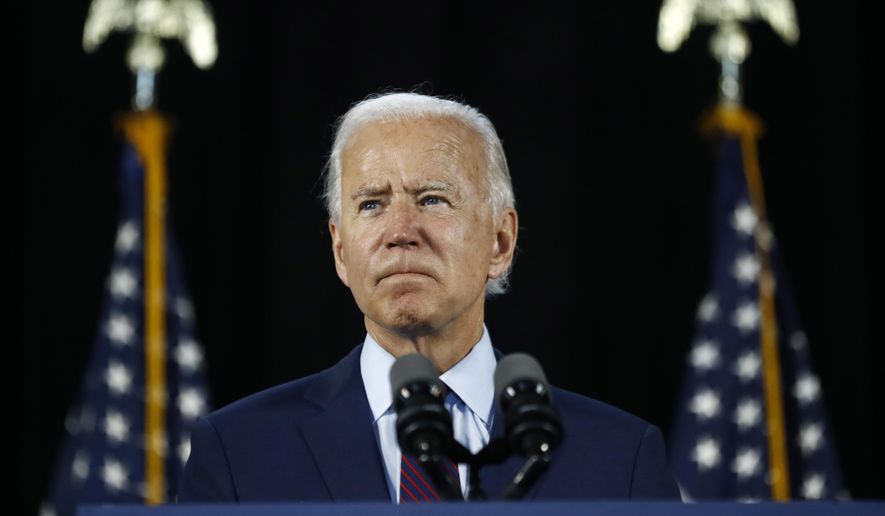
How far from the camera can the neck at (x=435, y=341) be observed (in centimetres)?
203

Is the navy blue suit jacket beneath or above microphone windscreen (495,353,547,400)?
beneath

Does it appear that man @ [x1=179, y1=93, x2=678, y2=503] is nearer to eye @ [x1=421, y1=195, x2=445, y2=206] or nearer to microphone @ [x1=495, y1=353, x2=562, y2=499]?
eye @ [x1=421, y1=195, x2=445, y2=206]

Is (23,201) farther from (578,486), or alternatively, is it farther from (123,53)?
(578,486)

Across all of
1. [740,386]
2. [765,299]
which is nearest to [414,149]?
[740,386]

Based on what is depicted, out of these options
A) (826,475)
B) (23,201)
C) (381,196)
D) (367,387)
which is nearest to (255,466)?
(367,387)

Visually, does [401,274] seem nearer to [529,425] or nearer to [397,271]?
[397,271]

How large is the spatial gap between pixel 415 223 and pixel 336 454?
0.35 m

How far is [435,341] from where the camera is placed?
2031mm

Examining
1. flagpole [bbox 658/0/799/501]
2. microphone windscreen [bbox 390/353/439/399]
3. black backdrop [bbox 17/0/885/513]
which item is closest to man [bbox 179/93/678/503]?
microphone windscreen [bbox 390/353/439/399]

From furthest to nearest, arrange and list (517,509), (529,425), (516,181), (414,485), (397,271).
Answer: (516,181)
(397,271)
(414,485)
(529,425)
(517,509)

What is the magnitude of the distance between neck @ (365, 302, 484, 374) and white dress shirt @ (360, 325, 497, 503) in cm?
1

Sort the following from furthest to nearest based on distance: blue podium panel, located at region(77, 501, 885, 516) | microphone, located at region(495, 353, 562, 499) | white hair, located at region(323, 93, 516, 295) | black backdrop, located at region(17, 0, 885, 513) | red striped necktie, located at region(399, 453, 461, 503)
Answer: black backdrop, located at region(17, 0, 885, 513), white hair, located at region(323, 93, 516, 295), red striped necktie, located at region(399, 453, 461, 503), microphone, located at region(495, 353, 562, 499), blue podium panel, located at region(77, 501, 885, 516)

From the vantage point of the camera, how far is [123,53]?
17.7ft

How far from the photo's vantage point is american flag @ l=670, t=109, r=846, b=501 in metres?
4.63
